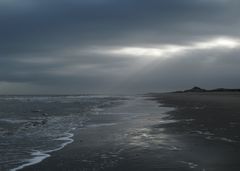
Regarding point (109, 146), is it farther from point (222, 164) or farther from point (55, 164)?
point (222, 164)

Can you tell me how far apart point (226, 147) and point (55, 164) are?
5246mm

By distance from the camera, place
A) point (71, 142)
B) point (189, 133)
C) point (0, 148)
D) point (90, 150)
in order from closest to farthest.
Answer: point (90, 150) → point (0, 148) → point (71, 142) → point (189, 133)

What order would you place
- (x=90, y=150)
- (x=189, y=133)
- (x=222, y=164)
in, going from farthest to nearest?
(x=189, y=133)
(x=90, y=150)
(x=222, y=164)

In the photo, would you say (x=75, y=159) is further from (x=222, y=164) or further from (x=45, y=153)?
(x=222, y=164)

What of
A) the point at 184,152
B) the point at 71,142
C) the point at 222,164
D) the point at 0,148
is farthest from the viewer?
the point at 71,142

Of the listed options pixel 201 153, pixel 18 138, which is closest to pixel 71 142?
pixel 18 138

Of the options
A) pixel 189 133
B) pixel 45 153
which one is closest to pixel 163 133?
pixel 189 133

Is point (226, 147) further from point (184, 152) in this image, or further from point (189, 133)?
point (189, 133)

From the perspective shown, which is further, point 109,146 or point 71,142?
point 71,142

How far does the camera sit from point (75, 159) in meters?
9.56

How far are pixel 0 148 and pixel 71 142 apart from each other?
2491 millimetres

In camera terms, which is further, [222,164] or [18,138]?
[18,138]

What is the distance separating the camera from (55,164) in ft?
29.4

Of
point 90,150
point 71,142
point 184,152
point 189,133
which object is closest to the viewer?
point 184,152
